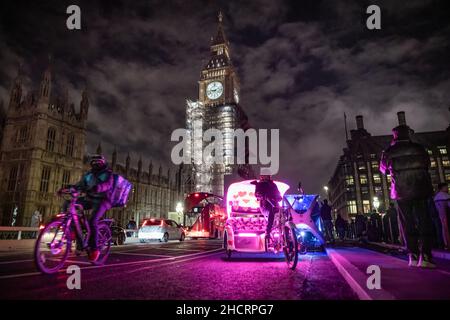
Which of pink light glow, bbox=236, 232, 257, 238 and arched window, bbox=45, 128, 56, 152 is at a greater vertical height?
arched window, bbox=45, 128, 56, 152

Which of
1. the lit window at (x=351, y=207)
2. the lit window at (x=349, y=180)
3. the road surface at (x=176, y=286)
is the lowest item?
the road surface at (x=176, y=286)

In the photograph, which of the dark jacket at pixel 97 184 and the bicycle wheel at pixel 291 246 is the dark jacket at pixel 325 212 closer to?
the bicycle wheel at pixel 291 246

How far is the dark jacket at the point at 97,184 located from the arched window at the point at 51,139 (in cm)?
3561

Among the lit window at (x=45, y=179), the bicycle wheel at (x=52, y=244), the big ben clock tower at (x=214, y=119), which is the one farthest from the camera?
the big ben clock tower at (x=214, y=119)

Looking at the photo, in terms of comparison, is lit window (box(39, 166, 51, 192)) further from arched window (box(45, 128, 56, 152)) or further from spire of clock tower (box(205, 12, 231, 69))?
spire of clock tower (box(205, 12, 231, 69))

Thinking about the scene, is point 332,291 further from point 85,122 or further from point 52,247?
point 85,122

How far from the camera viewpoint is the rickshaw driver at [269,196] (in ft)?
19.8

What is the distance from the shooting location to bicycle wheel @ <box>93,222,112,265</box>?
212 inches

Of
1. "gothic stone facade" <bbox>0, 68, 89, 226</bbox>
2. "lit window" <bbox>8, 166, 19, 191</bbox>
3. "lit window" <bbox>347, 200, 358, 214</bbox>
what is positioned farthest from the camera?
"lit window" <bbox>347, 200, 358, 214</bbox>

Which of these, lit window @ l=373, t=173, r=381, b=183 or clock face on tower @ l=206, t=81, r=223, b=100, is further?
clock face on tower @ l=206, t=81, r=223, b=100

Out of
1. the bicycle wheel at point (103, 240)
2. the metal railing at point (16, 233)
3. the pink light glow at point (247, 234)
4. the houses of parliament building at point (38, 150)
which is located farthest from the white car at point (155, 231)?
the houses of parliament building at point (38, 150)

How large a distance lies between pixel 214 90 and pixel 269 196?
70619 mm

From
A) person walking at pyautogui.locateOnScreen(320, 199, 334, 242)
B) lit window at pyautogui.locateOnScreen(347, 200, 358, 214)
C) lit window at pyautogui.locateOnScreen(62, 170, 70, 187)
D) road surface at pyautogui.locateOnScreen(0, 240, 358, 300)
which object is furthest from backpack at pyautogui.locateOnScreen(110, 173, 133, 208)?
lit window at pyautogui.locateOnScreen(347, 200, 358, 214)

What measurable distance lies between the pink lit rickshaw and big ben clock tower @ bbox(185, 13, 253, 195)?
48.5 meters
